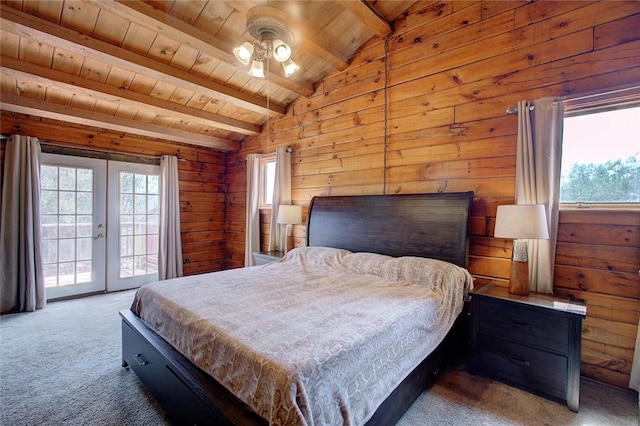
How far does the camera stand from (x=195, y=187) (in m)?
5.11

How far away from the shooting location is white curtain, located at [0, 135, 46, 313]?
3412mm

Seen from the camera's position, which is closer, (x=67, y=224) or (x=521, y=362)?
(x=521, y=362)

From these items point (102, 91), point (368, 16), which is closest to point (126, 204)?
point (102, 91)

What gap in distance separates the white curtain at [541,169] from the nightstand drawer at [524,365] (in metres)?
0.51

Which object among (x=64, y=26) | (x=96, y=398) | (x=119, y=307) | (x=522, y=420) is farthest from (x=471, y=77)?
(x=119, y=307)

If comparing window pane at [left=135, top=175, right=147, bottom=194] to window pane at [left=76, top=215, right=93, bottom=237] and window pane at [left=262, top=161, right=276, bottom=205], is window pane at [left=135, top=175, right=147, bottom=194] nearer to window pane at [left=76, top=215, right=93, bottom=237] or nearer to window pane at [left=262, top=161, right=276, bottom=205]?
window pane at [left=76, top=215, right=93, bottom=237]

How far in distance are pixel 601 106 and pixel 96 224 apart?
18.6 feet

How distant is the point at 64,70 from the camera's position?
2.92 metres

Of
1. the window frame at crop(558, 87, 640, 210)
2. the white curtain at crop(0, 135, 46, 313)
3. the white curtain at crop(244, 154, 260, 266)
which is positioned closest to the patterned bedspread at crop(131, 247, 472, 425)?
the window frame at crop(558, 87, 640, 210)

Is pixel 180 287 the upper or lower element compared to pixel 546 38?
lower

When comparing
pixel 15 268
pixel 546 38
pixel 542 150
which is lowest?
pixel 15 268

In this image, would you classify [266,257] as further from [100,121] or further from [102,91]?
[100,121]

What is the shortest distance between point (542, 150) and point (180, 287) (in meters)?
2.91

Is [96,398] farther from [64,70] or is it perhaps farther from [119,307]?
[64,70]
